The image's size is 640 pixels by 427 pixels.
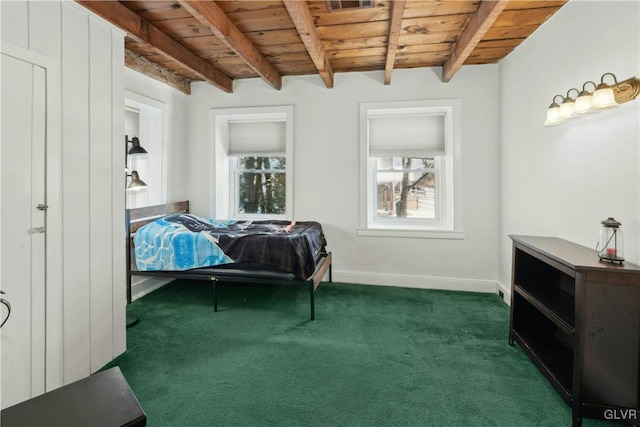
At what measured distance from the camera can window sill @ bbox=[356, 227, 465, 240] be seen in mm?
3517

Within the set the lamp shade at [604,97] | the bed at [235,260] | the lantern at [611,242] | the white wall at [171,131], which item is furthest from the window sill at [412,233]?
the white wall at [171,131]

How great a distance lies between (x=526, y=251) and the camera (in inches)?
83.2

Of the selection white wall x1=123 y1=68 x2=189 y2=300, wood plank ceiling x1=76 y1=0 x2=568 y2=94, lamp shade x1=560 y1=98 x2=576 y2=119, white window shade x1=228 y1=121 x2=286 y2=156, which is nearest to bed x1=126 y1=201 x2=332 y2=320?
white wall x1=123 y1=68 x2=189 y2=300

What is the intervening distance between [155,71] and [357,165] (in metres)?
2.51

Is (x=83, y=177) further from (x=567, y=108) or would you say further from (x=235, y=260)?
(x=567, y=108)

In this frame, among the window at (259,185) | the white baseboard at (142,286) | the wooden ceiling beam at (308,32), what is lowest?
the white baseboard at (142,286)

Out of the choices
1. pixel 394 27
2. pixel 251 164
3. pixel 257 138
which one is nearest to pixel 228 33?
pixel 394 27

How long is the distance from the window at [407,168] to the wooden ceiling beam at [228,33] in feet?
3.93

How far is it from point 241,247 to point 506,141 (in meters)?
2.91

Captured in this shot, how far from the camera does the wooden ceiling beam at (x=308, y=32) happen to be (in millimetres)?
2055

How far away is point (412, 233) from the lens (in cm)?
360

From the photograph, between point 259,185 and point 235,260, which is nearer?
point 235,260

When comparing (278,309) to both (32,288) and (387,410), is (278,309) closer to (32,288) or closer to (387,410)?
(387,410)

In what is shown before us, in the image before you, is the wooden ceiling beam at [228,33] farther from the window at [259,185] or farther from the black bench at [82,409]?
the black bench at [82,409]
